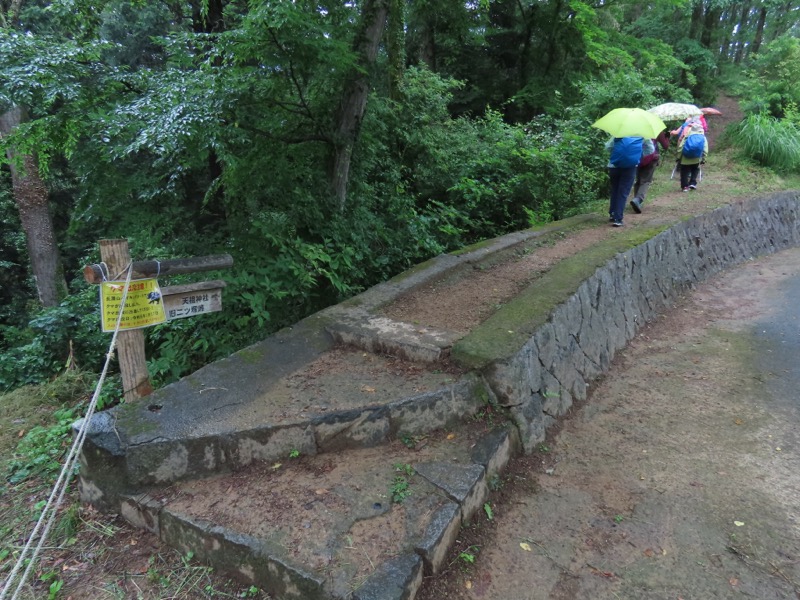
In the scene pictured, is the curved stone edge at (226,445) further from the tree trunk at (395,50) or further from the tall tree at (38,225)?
the tall tree at (38,225)

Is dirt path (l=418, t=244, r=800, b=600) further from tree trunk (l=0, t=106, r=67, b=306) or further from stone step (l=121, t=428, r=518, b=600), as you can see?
tree trunk (l=0, t=106, r=67, b=306)

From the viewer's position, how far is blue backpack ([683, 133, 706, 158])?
8609 millimetres

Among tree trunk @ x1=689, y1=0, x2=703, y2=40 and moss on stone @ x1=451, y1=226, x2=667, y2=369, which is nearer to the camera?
moss on stone @ x1=451, y1=226, x2=667, y2=369

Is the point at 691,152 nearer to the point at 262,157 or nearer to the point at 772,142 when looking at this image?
the point at 772,142

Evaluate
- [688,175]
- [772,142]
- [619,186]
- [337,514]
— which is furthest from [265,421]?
[772,142]

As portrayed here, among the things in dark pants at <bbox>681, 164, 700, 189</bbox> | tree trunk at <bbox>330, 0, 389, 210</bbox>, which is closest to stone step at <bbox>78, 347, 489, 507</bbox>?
tree trunk at <bbox>330, 0, 389, 210</bbox>

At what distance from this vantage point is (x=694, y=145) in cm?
873

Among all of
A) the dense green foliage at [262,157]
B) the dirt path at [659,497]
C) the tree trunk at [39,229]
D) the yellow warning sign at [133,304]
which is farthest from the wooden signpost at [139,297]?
the tree trunk at [39,229]

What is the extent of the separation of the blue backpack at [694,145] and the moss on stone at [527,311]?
4.21 m

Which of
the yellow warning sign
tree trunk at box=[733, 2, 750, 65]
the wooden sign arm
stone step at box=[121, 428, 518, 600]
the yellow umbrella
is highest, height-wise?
tree trunk at box=[733, 2, 750, 65]

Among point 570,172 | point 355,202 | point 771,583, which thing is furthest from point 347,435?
point 570,172

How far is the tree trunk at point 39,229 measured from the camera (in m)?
9.31

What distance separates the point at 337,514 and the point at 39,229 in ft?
33.5

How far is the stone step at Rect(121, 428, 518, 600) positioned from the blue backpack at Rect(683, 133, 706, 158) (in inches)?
322
